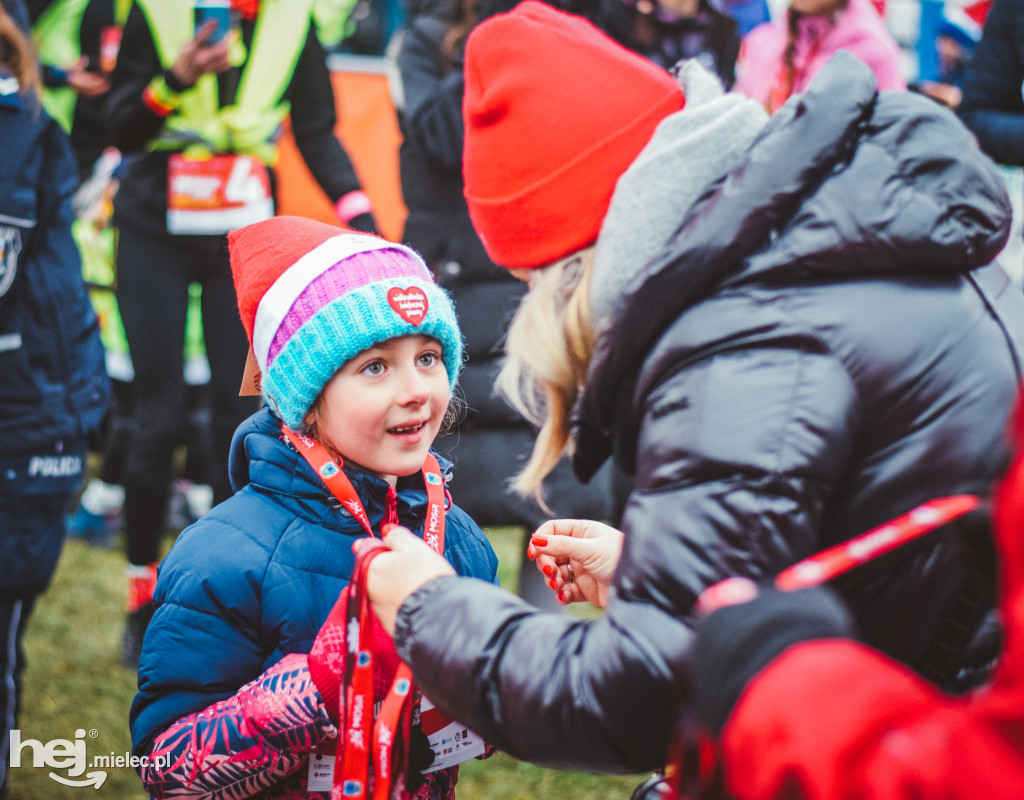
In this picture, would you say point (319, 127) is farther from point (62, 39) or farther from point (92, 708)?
point (62, 39)

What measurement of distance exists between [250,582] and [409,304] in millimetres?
485

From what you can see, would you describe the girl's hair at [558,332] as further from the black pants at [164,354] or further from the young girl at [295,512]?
the black pants at [164,354]

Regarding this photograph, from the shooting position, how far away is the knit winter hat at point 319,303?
1470 mm

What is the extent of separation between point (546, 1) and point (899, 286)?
2134 millimetres

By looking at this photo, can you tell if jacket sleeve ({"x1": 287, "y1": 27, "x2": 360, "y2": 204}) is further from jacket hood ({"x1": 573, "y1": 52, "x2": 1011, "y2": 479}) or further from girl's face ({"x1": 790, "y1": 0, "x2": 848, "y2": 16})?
jacket hood ({"x1": 573, "y1": 52, "x2": 1011, "y2": 479})

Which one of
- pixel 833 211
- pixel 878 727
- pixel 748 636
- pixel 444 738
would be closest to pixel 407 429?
pixel 444 738

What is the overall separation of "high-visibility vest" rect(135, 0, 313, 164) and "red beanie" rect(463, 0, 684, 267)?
1621 millimetres

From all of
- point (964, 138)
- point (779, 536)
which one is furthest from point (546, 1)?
point (779, 536)

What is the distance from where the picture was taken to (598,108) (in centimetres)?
135

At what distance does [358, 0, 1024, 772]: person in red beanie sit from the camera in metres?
0.95

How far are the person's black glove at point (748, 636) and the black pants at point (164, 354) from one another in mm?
2111

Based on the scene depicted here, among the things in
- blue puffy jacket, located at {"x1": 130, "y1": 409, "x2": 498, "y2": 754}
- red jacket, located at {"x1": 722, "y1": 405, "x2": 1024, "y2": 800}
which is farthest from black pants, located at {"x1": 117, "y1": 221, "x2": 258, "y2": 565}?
red jacket, located at {"x1": 722, "y1": 405, "x2": 1024, "y2": 800}

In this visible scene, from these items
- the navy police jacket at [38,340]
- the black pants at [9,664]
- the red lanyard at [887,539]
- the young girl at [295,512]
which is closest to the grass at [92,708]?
the black pants at [9,664]

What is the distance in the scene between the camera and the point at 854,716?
64 centimetres
